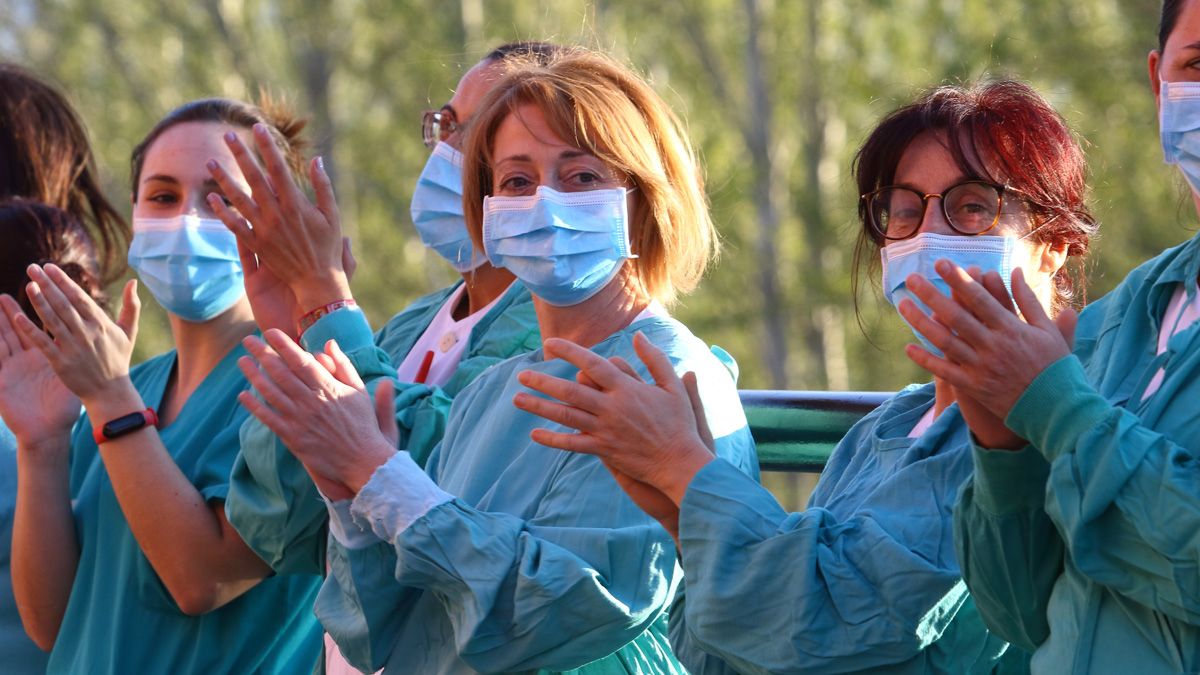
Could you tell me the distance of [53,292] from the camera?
3678 millimetres

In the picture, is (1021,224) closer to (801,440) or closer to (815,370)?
(801,440)

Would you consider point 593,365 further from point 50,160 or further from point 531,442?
point 50,160

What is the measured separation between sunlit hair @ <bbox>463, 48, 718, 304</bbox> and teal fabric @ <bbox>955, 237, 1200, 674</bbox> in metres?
1.04

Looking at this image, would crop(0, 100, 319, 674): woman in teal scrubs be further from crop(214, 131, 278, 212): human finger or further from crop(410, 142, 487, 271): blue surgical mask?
crop(410, 142, 487, 271): blue surgical mask

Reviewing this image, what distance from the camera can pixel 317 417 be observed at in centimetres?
287

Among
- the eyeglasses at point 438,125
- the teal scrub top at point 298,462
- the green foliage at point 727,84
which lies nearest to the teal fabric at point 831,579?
the teal scrub top at point 298,462

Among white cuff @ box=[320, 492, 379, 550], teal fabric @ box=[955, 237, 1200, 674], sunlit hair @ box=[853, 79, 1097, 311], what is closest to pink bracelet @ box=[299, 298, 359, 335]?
white cuff @ box=[320, 492, 379, 550]

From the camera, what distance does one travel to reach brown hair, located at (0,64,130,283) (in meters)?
4.84

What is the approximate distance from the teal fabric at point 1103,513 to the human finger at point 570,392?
0.56 m

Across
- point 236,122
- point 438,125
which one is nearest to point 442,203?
point 438,125

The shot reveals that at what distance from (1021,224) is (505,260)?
98cm

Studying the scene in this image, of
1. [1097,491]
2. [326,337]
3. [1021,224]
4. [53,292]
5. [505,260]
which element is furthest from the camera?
[53,292]

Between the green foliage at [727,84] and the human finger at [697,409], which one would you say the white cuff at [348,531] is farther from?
the green foliage at [727,84]

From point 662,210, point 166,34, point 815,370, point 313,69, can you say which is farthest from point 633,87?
point 166,34
